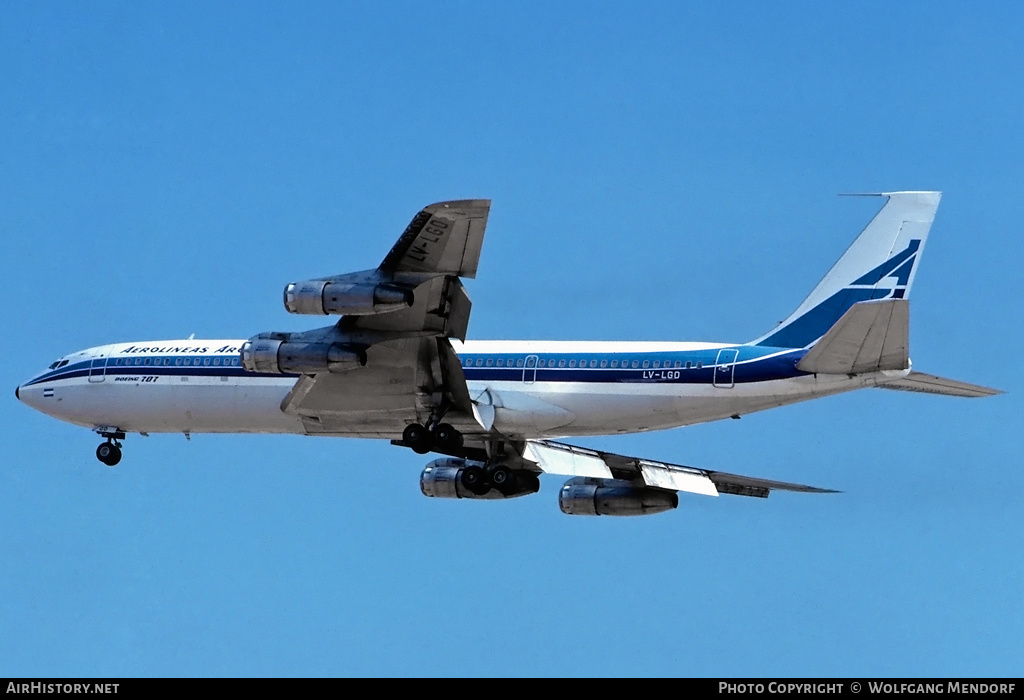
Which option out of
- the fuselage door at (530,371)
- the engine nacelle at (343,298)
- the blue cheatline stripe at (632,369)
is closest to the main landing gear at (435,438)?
the blue cheatline stripe at (632,369)

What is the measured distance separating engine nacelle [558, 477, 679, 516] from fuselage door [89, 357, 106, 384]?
14675mm

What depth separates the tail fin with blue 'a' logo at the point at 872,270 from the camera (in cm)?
3681

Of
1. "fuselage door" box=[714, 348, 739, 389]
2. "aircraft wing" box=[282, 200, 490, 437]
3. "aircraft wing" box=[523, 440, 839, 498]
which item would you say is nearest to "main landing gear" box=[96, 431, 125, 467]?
"aircraft wing" box=[282, 200, 490, 437]

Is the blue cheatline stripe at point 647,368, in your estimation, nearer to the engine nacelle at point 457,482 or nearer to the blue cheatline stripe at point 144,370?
the engine nacelle at point 457,482

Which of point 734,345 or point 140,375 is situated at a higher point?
point 140,375

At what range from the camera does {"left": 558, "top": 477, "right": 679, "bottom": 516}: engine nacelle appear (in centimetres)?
4659

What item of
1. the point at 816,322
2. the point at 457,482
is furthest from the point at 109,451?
the point at 816,322

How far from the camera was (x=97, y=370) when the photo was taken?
44.8m

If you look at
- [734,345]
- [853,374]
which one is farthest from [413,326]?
[853,374]

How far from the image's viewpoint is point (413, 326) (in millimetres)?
36906

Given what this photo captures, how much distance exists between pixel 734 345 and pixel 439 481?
1149 centimetres

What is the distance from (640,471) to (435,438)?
377 inches

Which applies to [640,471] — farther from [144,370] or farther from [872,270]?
[144,370]

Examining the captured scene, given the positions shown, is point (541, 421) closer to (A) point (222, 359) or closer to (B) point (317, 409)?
(B) point (317, 409)
